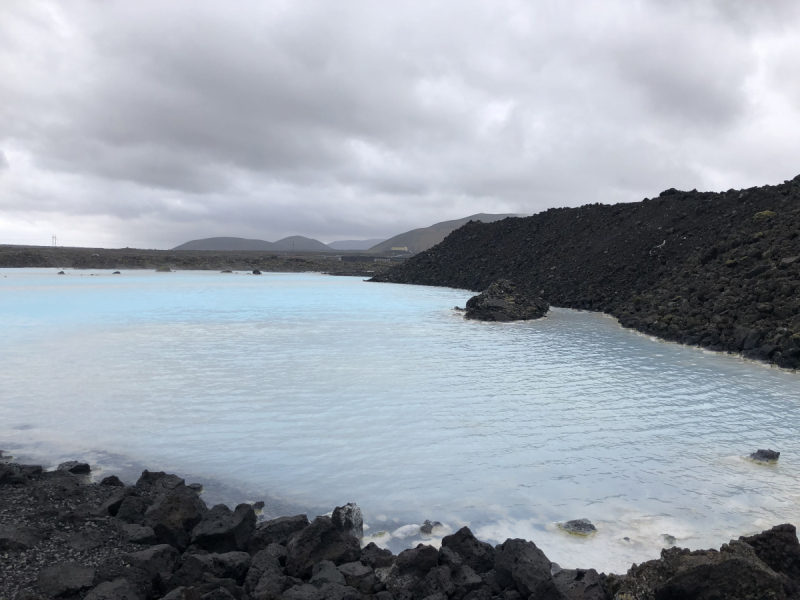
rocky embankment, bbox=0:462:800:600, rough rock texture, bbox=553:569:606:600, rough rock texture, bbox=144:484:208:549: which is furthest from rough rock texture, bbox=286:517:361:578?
rough rock texture, bbox=553:569:606:600

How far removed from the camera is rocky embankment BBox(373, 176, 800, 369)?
14.1 meters

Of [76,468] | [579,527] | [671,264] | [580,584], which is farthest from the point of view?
[671,264]

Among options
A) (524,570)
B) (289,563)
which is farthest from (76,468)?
(524,570)

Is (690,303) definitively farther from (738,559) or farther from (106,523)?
(106,523)

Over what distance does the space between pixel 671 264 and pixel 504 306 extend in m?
8.99

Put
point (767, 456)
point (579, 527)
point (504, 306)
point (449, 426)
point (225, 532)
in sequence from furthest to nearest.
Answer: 1. point (504, 306)
2. point (449, 426)
3. point (767, 456)
4. point (579, 527)
5. point (225, 532)

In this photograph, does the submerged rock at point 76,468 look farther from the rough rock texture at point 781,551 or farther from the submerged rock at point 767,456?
the submerged rock at point 767,456

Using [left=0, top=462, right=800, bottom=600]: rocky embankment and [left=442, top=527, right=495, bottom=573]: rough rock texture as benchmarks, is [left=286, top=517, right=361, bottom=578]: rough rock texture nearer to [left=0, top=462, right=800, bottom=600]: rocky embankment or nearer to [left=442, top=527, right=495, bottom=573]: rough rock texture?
[left=0, top=462, right=800, bottom=600]: rocky embankment

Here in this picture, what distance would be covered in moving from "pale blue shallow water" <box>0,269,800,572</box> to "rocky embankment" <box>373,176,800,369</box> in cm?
161

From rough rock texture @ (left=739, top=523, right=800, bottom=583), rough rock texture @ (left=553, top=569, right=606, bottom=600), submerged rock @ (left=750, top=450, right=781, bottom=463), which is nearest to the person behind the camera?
rough rock texture @ (left=553, top=569, right=606, bottom=600)

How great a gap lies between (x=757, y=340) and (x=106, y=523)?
45.0ft

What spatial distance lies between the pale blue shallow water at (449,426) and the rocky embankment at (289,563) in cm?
65

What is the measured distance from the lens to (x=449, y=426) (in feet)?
24.1

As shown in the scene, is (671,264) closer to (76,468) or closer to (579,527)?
(579,527)
